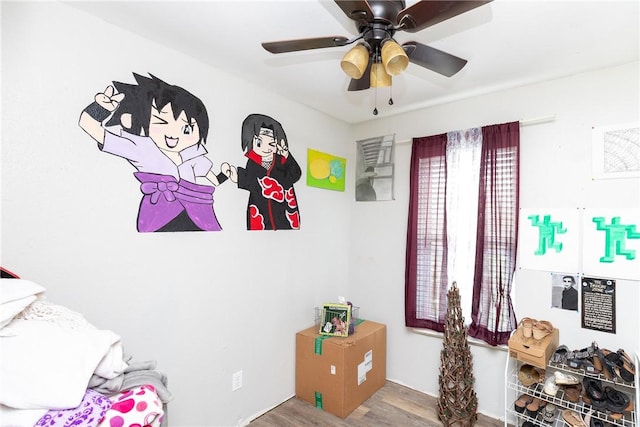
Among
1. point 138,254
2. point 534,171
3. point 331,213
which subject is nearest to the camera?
point 138,254

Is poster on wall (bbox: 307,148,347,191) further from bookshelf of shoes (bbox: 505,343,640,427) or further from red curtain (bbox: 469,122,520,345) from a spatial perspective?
bookshelf of shoes (bbox: 505,343,640,427)

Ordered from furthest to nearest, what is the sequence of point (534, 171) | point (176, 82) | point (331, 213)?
point (331, 213) → point (534, 171) → point (176, 82)

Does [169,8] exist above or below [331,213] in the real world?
above

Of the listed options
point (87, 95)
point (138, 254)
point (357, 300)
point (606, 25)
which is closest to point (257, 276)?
point (138, 254)

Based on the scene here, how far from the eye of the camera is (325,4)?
152 cm

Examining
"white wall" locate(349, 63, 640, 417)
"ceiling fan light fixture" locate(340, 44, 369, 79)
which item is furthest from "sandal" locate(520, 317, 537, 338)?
"ceiling fan light fixture" locate(340, 44, 369, 79)

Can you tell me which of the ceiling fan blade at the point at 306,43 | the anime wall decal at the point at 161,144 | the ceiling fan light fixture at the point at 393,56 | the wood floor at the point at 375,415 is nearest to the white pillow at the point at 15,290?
the anime wall decal at the point at 161,144

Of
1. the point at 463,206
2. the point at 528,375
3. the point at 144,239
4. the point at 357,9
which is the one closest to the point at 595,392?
the point at 528,375

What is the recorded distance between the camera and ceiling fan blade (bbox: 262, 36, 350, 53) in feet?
4.36

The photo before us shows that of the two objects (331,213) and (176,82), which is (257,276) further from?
(176,82)

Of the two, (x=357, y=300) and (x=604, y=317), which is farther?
(x=357, y=300)

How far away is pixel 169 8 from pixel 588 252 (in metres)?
2.81

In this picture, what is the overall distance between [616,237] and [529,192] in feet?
1.81

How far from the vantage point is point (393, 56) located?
1.27 meters
